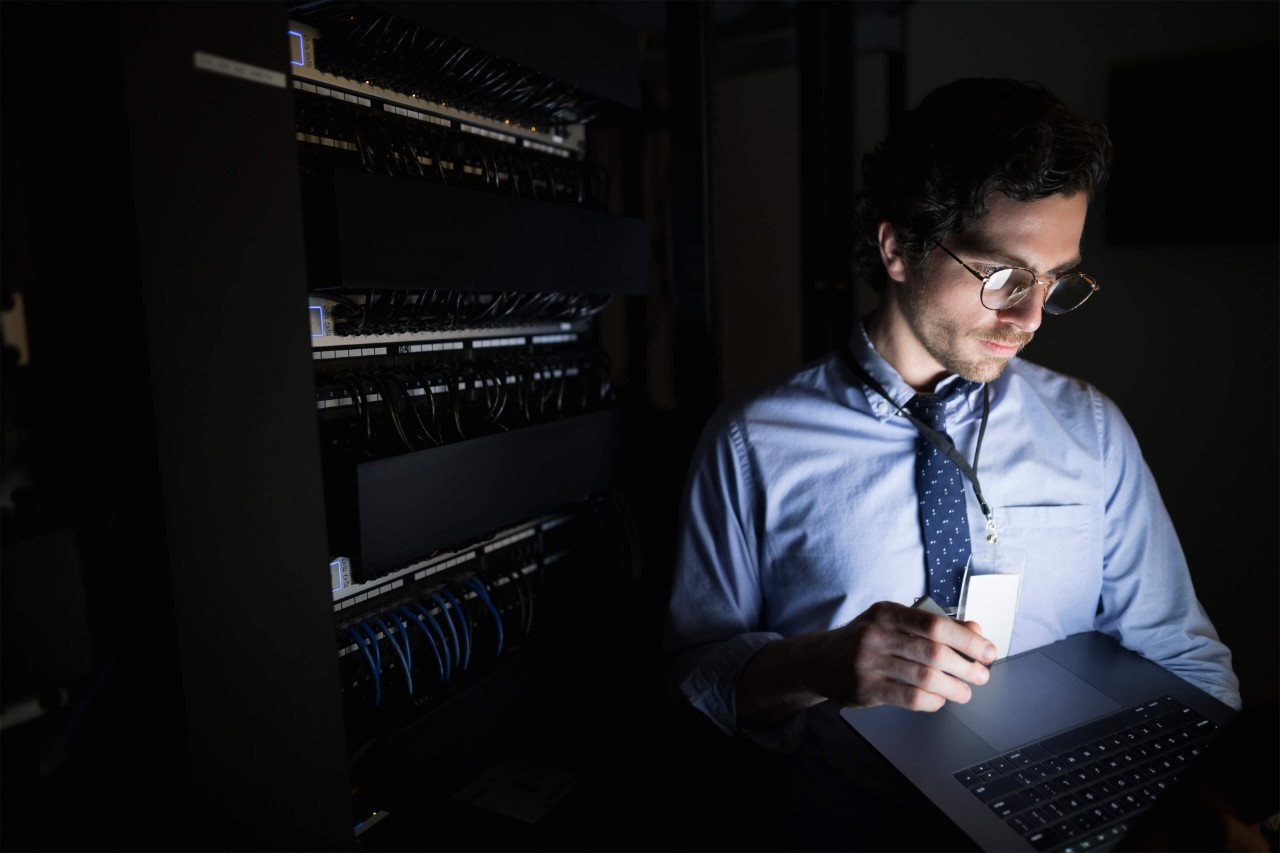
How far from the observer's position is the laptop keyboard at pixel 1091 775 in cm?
76

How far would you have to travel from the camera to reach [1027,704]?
3.14 ft

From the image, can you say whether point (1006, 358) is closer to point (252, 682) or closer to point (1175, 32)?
point (252, 682)

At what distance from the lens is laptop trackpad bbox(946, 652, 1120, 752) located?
2.97 feet

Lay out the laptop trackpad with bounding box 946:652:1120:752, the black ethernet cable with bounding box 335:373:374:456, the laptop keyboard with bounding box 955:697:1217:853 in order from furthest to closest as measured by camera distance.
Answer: the black ethernet cable with bounding box 335:373:374:456, the laptop trackpad with bounding box 946:652:1120:752, the laptop keyboard with bounding box 955:697:1217:853

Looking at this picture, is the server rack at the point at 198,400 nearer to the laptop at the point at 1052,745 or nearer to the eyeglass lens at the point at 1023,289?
the laptop at the point at 1052,745

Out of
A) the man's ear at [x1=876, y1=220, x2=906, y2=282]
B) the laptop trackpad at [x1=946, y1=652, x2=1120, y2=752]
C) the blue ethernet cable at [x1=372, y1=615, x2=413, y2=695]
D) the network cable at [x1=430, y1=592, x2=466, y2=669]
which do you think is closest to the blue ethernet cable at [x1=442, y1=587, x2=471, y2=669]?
the network cable at [x1=430, y1=592, x2=466, y2=669]

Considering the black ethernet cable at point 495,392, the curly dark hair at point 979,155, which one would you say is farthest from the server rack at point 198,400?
the curly dark hair at point 979,155

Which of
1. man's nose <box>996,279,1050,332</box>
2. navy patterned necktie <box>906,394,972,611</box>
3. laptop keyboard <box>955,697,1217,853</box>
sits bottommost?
laptop keyboard <box>955,697,1217,853</box>

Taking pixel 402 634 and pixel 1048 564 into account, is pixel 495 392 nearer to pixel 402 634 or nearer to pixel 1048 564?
pixel 402 634

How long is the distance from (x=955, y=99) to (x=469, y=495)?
1034 mm

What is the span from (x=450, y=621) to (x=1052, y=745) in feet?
2.58

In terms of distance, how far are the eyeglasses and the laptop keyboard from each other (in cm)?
60

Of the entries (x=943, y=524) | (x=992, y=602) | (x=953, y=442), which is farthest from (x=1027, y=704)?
(x=953, y=442)

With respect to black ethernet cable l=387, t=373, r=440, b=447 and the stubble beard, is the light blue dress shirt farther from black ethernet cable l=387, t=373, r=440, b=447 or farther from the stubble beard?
black ethernet cable l=387, t=373, r=440, b=447
